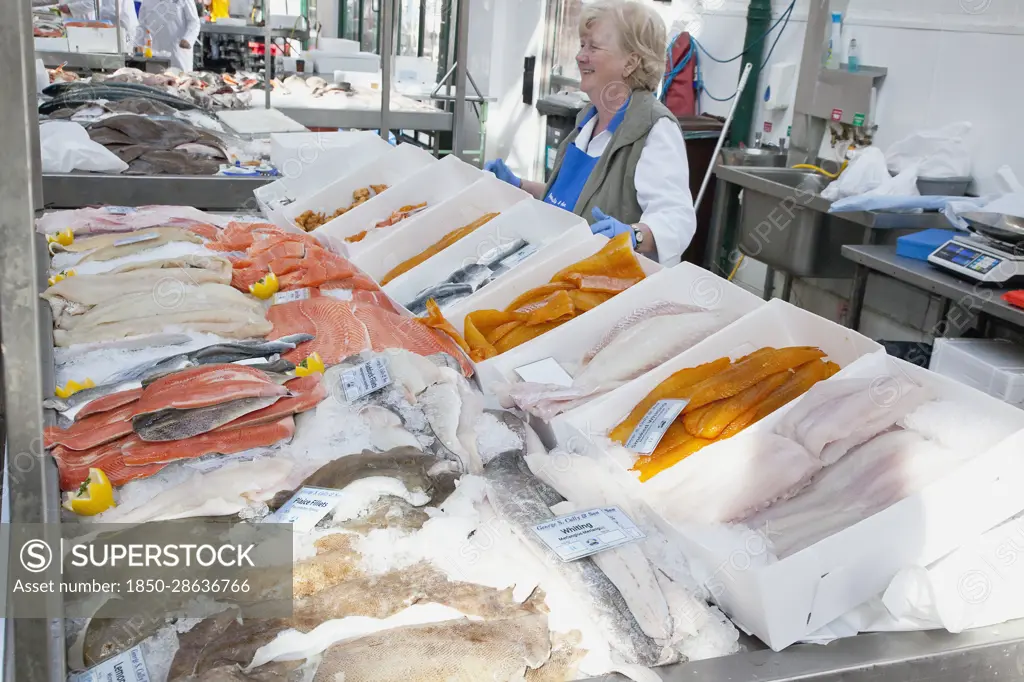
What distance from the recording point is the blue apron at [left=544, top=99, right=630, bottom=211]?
370 cm

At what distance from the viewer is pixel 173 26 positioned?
1076cm

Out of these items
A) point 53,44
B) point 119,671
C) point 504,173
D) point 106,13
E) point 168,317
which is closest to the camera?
point 119,671

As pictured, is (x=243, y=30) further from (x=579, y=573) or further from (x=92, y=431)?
(x=579, y=573)

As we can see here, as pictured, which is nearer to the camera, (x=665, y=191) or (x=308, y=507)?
(x=308, y=507)

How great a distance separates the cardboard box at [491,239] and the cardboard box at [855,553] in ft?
4.83

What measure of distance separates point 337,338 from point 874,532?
1365 mm

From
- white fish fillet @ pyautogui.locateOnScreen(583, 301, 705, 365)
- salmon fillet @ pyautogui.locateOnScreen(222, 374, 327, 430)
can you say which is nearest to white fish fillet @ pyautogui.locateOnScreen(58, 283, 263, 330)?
salmon fillet @ pyautogui.locateOnScreen(222, 374, 327, 430)

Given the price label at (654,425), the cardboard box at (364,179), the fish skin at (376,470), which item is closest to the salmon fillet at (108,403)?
the fish skin at (376,470)

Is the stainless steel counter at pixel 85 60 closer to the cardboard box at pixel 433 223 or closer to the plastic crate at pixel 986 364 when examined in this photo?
the cardboard box at pixel 433 223

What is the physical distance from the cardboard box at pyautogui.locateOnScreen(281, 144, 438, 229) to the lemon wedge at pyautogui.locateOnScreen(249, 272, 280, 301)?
3.68 feet

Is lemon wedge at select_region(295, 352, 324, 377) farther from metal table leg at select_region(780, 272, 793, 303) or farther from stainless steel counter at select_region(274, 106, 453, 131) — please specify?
stainless steel counter at select_region(274, 106, 453, 131)

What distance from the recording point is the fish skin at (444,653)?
1254mm

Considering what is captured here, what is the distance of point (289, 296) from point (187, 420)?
1002 millimetres

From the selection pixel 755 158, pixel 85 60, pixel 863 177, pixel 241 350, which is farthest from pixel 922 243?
pixel 85 60
